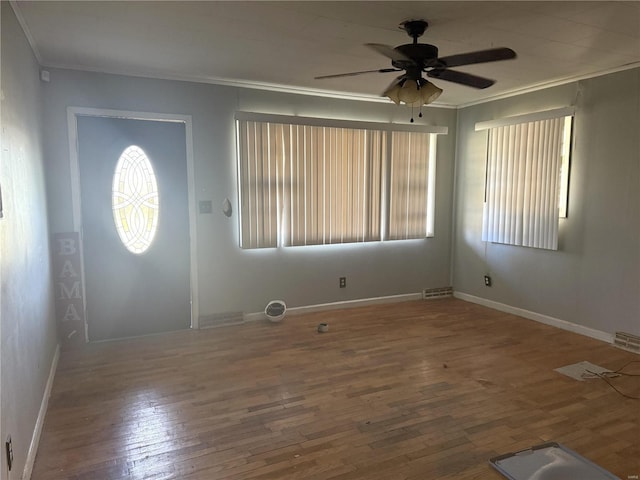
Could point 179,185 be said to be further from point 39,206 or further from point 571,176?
point 571,176

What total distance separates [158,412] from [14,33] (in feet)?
8.07

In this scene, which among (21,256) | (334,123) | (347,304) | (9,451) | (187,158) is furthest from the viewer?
(347,304)

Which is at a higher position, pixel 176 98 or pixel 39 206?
pixel 176 98

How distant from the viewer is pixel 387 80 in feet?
14.0

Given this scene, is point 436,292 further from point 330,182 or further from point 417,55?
point 417,55

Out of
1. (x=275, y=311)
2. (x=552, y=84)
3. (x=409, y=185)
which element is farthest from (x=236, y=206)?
(x=552, y=84)

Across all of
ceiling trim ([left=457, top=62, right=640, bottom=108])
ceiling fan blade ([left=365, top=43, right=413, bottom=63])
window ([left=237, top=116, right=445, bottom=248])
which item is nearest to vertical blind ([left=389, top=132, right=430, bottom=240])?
window ([left=237, top=116, right=445, bottom=248])

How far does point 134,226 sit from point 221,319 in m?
1.29

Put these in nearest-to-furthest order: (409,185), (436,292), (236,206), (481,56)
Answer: (481,56) → (236,206) → (409,185) → (436,292)

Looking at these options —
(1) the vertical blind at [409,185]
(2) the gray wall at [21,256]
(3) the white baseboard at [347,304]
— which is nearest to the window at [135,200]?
(2) the gray wall at [21,256]

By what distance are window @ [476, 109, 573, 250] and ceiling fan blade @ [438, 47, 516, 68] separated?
89.6 inches

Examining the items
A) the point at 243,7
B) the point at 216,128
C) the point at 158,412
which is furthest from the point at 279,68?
the point at 158,412

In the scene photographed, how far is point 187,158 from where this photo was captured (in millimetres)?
4348

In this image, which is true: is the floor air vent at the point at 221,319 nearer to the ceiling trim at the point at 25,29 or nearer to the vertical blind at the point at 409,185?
the vertical blind at the point at 409,185
